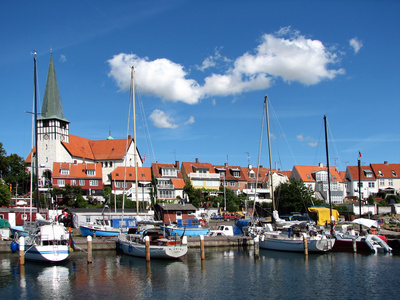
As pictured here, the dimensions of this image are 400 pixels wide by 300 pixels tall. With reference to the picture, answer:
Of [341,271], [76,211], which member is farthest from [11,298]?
[76,211]

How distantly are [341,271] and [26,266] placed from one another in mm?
25458

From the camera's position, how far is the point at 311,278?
31.2 m

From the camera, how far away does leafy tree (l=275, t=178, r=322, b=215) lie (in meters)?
74.1

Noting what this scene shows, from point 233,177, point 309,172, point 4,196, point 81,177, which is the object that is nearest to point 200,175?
point 233,177

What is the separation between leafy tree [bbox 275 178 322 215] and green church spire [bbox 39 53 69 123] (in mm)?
55091


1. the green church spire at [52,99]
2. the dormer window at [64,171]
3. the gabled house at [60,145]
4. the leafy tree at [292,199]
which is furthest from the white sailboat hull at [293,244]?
the green church spire at [52,99]

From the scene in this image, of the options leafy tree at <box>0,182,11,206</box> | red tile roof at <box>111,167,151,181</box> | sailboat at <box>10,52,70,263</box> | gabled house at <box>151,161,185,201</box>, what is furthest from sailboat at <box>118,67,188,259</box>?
red tile roof at <box>111,167,151,181</box>

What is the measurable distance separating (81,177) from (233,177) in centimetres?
3461

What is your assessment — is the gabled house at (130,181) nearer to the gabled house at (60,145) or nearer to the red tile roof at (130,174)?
the red tile roof at (130,174)

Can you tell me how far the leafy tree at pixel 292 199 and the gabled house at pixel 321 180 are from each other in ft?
64.3

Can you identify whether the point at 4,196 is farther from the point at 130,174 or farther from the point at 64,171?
the point at 130,174

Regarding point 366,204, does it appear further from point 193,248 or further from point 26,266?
point 26,266

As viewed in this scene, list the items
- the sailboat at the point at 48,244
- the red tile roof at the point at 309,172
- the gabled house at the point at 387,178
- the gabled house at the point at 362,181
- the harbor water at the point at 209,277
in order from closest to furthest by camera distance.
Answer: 1. the harbor water at the point at 209,277
2. the sailboat at the point at 48,244
3. the gabled house at the point at 362,181
4. the red tile roof at the point at 309,172
5. the gabled house at the point at 387,178

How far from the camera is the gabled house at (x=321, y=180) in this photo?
3735 inches
